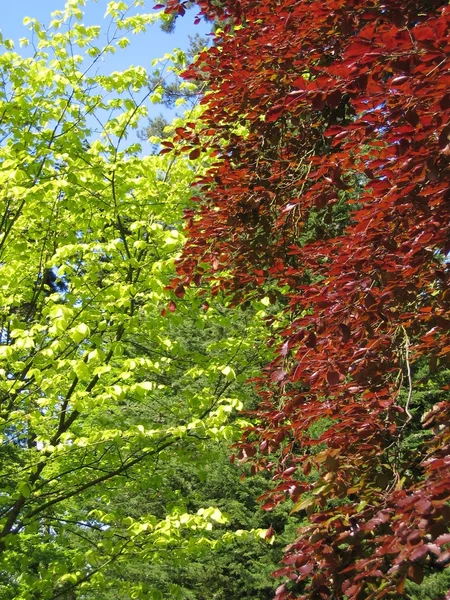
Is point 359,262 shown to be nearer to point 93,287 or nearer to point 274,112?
point 274,112

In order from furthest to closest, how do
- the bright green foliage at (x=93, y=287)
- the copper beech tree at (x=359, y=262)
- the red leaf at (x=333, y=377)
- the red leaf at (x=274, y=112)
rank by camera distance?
the bright green foliage at (x=93, y=287) → the red leaf at (x=274, y=112) → the red leaf at (x=333, y=377) → the copper beech tree at (x=359, y=262)

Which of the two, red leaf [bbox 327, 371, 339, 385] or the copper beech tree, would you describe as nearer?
the copper beech tree

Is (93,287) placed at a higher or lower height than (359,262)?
higher

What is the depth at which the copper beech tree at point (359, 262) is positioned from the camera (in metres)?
1.93

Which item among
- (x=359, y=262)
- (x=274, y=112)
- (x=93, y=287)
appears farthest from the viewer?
(x=93, y=287)

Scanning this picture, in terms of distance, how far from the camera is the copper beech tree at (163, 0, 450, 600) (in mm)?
1930

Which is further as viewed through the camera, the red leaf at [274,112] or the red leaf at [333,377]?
the red leaf at [274,112]

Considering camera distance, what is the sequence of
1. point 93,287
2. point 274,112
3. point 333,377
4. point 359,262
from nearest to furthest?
point 359,262 < point 333,377 < point 274,112 < point 93,287

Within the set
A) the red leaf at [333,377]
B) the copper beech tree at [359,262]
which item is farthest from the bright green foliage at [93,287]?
the red leaf at [333,377]

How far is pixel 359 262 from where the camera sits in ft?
7.65

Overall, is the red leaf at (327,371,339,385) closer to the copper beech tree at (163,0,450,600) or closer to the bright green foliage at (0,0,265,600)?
the copper beech tree at (163,0,450,600)

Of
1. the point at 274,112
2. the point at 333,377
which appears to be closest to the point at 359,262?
the point at 333,377

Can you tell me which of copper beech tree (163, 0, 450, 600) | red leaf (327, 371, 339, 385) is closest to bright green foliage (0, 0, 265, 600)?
copper beech tree (163, 0, 450, 600)

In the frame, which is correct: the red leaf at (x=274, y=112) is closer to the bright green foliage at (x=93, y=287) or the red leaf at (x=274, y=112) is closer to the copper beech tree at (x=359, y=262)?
the copper beech tree at (x=359, y=262)
